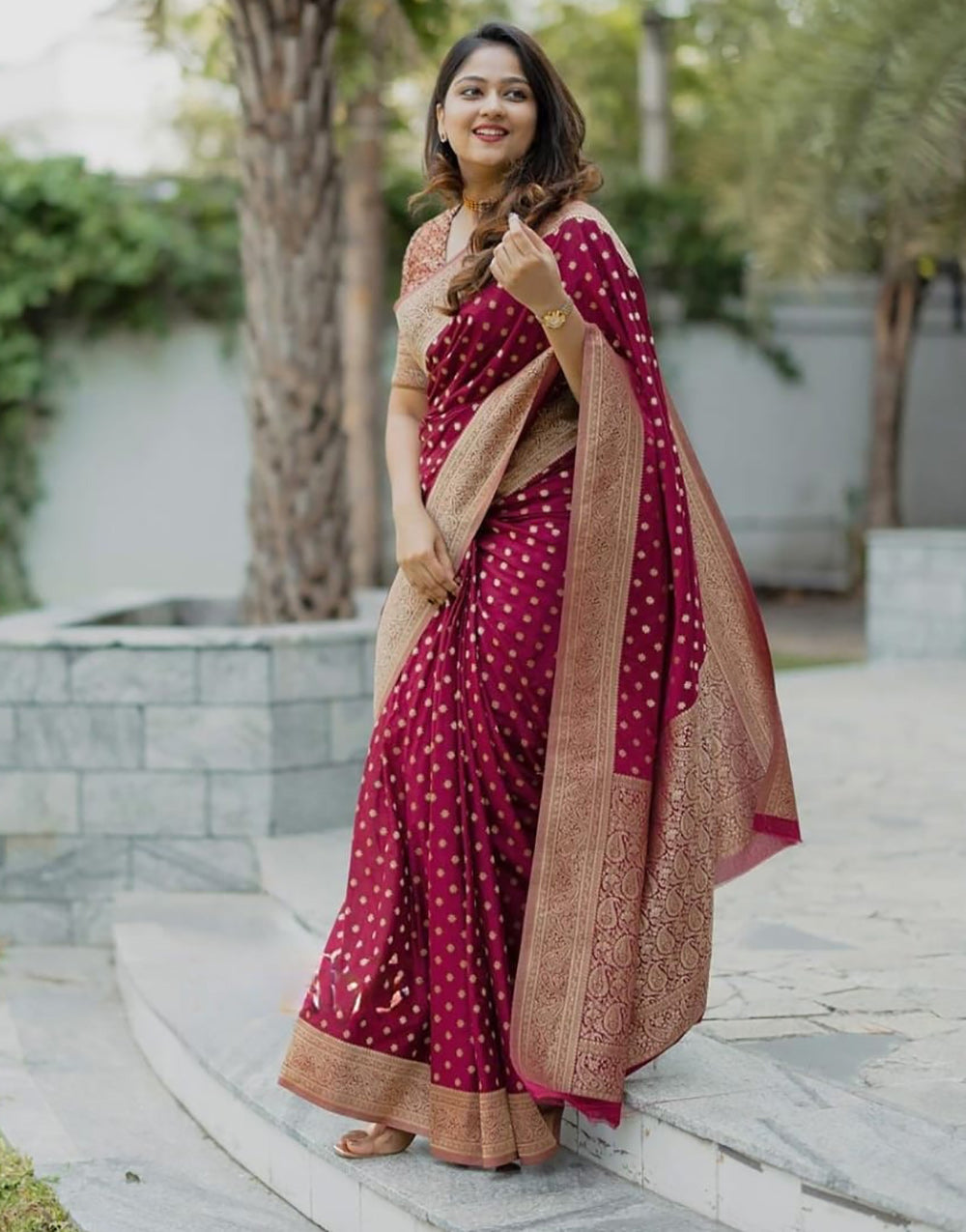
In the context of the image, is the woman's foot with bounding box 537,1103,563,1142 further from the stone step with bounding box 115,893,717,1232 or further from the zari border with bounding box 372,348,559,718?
the zari border with bounding box 372,348,559,718

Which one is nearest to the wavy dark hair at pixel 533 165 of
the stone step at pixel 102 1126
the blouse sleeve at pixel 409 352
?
the blouse sleeve at pixel 409 352

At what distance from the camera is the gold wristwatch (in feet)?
8.61

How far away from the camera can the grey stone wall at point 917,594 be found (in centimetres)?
923

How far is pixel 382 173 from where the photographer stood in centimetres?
1198

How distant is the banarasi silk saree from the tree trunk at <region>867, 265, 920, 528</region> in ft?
34.8

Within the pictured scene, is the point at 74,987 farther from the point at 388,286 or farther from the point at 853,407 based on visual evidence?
the point at 853,407

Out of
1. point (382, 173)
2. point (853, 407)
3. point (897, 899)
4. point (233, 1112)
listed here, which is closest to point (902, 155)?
point (382, 173)

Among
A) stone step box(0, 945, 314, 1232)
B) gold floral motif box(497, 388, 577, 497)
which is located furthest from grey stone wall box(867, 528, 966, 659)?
gold floral motif box(497, 388, 577, 497)

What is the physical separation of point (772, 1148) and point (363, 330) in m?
9.60

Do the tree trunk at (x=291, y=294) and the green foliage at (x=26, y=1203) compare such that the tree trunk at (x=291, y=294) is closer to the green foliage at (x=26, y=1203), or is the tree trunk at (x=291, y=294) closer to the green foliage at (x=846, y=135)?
the green foliage at (x=26, y=1203)

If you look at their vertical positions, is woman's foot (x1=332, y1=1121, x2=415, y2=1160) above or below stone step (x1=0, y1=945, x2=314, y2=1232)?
above

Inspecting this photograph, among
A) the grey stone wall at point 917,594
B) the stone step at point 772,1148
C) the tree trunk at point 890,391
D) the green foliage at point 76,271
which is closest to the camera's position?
the stone step at point 772,1148

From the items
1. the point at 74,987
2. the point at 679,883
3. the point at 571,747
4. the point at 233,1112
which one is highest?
the point at 571,747

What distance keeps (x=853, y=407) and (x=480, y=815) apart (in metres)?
12.4
